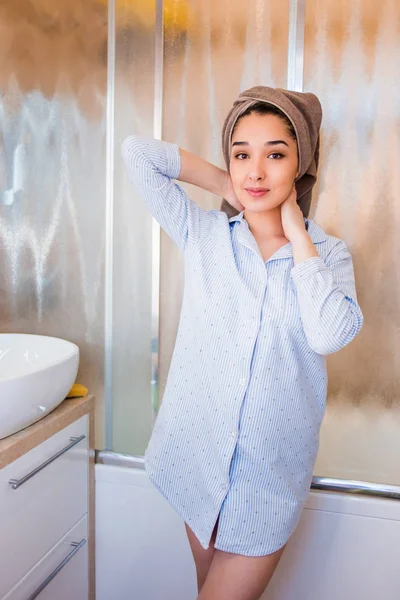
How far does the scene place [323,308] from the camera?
1.00 meters

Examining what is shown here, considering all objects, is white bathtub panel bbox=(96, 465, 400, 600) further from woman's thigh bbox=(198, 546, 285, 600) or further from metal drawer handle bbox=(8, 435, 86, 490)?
woman's thigh bbox=(198, 546, 285, 600)

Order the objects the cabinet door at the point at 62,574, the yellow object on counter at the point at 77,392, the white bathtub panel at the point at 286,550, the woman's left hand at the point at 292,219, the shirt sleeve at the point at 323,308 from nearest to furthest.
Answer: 1. the shirt sleeve at the point at 323,308
2. the woman's left hand at the point at 292,219
3. the cabinet door at the point at 62,574
4. the white bathtub panel at the point at 286,550
5. the yellow object on counter at the point at 77,392

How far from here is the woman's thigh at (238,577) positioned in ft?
3.51

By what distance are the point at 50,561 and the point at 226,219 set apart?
42.4 inches

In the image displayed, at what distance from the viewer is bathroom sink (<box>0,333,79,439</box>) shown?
1.17 m

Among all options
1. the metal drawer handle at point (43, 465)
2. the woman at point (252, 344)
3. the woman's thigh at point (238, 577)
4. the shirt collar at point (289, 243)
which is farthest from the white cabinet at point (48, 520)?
the shirt collar at point (289, 243)

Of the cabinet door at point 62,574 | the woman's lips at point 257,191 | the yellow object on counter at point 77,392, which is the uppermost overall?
the woman's lips at point 257,191

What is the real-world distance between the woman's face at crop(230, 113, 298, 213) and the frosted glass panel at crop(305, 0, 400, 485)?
0.51 m

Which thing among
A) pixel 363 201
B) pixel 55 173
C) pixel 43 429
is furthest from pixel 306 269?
pixel 55 173

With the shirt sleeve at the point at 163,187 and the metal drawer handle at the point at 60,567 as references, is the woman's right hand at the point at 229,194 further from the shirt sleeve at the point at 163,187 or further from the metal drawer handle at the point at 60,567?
the metal drawer handle at the point at 60,567

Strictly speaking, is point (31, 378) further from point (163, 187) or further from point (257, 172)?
point (257, 172)

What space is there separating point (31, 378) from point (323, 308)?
27.7 inches

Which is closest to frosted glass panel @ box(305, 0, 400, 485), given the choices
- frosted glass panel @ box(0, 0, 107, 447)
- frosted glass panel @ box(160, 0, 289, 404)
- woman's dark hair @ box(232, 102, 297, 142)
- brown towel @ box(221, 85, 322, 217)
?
frosted glass panel @ box(160, 0, 289, 404)

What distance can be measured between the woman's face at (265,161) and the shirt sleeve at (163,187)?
0.16 metres
